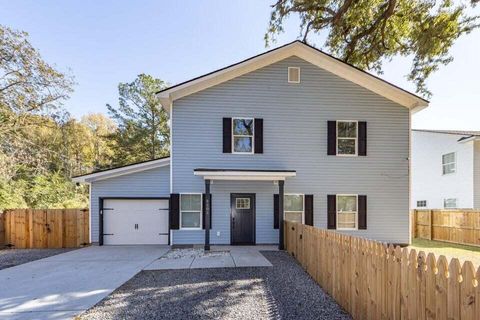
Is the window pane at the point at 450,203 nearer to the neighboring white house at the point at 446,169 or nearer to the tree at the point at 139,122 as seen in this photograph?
the neighboring white house at the point at 446,169

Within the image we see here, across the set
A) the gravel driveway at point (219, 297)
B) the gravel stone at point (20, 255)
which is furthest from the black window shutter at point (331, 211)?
the gravel stone at point (20, 255)

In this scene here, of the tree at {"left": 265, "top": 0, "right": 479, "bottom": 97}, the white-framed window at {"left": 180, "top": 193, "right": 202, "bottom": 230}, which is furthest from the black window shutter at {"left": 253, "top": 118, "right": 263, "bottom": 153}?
the tree at {"left": 265, "top": 0, "right": 479, "bottom": 97}

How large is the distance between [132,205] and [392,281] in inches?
405

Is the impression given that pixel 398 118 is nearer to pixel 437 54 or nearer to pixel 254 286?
pixel 437 54

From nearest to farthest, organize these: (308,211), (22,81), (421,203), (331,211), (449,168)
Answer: (308,211), (331,211), (22,81), (449,168), (421,203)

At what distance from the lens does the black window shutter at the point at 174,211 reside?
34.3ft

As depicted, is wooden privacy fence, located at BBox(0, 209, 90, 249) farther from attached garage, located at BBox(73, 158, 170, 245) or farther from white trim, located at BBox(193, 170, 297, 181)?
white trim, located at BBox(193, 170, 297, 181)

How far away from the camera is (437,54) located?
12.6m

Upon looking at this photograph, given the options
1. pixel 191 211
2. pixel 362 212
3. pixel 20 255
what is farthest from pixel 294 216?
pixel 20 255

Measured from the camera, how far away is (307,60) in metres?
11.4

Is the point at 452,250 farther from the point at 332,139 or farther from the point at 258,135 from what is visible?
the point at 258,135

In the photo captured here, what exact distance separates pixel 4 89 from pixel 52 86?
2.02 meters

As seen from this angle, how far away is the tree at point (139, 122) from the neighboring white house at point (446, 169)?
69.1 ft

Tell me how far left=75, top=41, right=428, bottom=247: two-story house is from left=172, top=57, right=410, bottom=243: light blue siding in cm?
4
